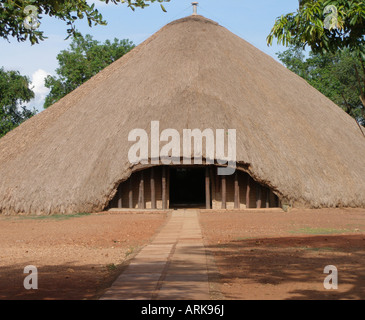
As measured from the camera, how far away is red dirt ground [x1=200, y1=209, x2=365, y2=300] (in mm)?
5766

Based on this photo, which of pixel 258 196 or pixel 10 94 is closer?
pixel 258 196

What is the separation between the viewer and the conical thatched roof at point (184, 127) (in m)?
17.3

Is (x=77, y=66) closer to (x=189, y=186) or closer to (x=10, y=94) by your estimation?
(x=10, y=94)

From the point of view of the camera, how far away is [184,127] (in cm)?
1812

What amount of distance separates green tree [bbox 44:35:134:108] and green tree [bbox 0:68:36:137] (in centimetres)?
161

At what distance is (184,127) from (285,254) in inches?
401

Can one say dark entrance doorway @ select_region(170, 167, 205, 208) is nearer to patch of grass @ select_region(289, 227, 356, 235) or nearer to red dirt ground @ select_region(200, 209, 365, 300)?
red dirt ground @ select_region(200, 209, 365, 300)

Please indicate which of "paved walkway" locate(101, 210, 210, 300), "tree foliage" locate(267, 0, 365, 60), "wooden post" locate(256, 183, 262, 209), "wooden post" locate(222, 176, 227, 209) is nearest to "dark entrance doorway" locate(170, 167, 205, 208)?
"wooden post" locate(222, 176, 227, 209)

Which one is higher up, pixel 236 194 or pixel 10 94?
pixel 10 94

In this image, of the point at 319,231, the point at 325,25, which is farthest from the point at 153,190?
the point at 325,25

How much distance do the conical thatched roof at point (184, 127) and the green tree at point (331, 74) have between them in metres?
12.7
